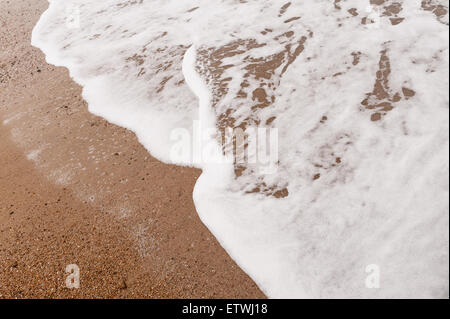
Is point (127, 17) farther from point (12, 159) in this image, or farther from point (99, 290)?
point (99, 290)

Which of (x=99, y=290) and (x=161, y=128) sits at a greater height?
(x=161, y=128)

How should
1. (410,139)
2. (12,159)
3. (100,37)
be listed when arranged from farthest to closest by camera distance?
(100,37), (12,159), (410,139)

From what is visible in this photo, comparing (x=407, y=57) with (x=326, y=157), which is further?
(x=407, y=57)

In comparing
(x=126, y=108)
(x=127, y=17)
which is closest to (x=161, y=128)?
(x=126, y=108)
